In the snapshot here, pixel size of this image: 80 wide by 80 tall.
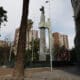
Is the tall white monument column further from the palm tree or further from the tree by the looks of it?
the palm tree

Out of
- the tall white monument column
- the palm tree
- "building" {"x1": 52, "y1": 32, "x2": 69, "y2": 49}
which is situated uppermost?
"building" {"x1": 52, "y1": 32, "x2": 69, "y2": 49}

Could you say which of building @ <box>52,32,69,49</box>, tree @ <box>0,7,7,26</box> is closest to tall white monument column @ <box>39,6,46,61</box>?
tree @ <box>0,7,7,26</box>

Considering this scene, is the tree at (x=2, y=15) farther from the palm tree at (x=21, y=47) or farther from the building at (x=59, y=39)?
the building at (x=59, y=39)

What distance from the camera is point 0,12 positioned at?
40.2 metres

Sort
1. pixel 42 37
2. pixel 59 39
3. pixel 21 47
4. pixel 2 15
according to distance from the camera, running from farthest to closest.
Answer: pixel 59 39 < pixel 42 37 < pixel 2 15 < pixel 21 47

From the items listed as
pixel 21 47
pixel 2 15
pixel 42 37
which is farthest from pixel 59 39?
pixel 21 47

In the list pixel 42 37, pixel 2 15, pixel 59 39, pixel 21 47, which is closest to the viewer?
pixel 21 47

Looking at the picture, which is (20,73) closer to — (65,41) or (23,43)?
(23,43)

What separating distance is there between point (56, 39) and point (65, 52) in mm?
27019

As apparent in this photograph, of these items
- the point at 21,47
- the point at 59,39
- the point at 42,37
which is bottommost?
the point at 21,47

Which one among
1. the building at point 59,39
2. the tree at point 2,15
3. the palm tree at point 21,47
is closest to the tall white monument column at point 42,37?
the tree at point 2,15

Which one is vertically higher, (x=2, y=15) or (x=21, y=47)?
(x=2, y=15)

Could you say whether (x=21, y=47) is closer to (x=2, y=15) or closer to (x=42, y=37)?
(x=2, y=15)

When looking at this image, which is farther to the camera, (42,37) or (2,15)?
(42,37)
